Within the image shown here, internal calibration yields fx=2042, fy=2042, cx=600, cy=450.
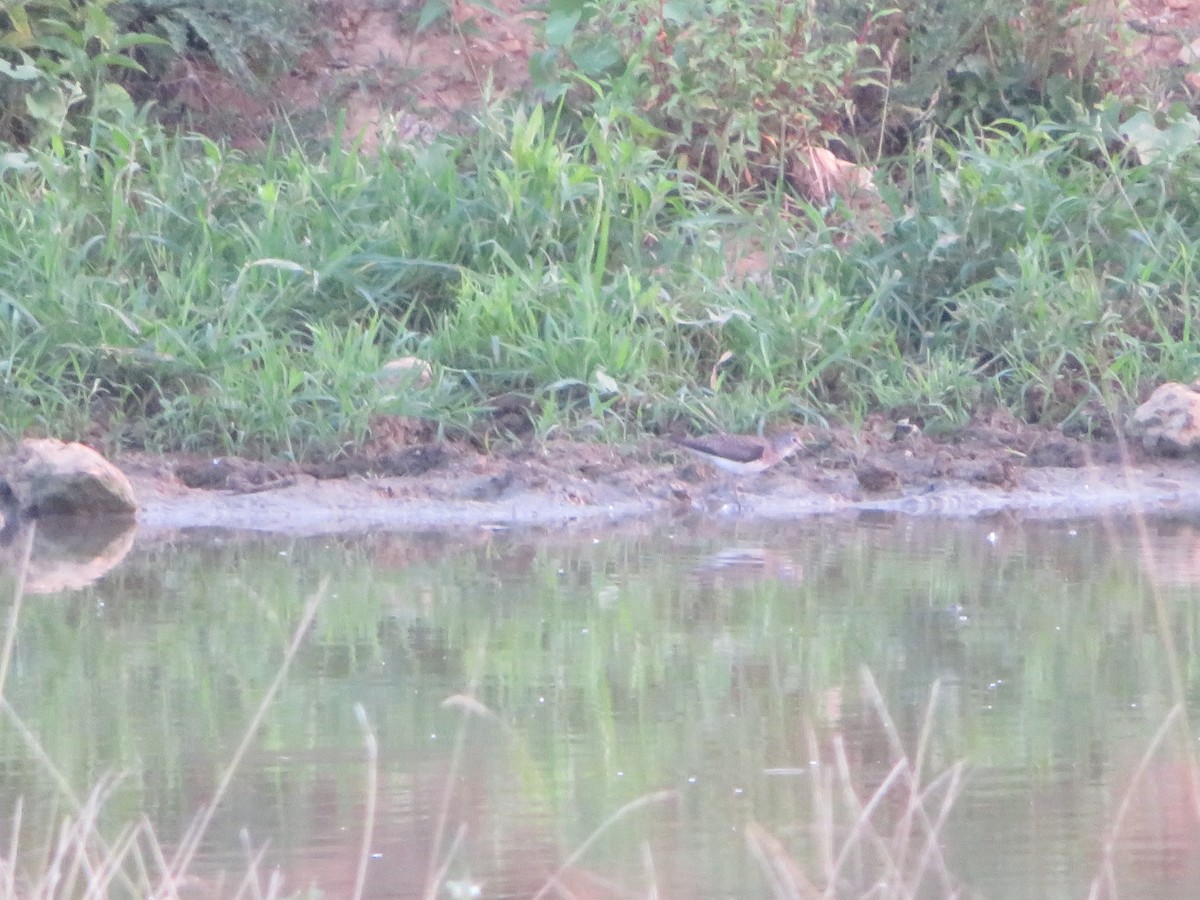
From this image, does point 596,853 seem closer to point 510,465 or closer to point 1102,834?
point 1102,834

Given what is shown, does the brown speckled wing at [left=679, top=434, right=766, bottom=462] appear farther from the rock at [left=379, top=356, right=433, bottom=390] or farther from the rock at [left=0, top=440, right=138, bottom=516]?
the rock at [left=0, top=440, right=138, bottom=516]

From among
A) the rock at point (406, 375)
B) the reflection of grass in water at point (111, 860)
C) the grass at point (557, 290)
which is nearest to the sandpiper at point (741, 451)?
the grass at point (557, 290)

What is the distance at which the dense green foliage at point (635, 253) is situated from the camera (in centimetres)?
682

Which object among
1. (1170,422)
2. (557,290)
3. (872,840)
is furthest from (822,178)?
(872,840)

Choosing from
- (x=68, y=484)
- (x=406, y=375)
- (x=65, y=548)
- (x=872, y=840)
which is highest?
(x=406, y=375)

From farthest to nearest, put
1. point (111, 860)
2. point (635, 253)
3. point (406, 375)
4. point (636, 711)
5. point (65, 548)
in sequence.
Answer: point (635, 253) → point (406, 375) → point (65, 548) → point (636, 711) → point (111, 860)

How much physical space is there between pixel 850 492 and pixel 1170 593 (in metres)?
1.73

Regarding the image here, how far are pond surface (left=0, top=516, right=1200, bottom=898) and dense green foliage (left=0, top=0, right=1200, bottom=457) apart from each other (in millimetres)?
1087

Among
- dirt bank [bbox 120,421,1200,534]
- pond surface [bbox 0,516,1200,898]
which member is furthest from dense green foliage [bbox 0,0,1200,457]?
pond surface [bbox 0,516,1200,898]

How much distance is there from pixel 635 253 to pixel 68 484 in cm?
243

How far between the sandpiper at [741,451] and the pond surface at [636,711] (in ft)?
2.16

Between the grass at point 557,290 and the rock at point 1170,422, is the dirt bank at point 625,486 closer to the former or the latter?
the rock at point 1170,422

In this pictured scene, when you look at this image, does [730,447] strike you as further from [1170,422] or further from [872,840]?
[872,840]

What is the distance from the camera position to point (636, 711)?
12.7ft
